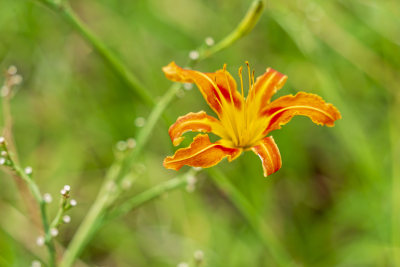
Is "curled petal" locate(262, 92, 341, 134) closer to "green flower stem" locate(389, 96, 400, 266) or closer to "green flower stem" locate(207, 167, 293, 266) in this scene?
"green flower stem" locate(207, 167, 293, 266)

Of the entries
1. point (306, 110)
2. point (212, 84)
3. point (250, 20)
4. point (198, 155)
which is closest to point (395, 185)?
point (306, 110)

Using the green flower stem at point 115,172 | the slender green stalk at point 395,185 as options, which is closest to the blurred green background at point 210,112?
the slender green stalk at point 395,185

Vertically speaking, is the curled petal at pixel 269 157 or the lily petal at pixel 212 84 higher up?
the lily petal at pixel 212 84

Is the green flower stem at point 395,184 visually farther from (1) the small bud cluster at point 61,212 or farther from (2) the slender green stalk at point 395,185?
(1) the small bud cluster at point 61,212

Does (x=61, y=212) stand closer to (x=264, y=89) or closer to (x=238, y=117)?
(x=238, y=117)

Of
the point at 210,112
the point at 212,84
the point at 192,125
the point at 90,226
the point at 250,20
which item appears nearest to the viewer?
the point at 192,125

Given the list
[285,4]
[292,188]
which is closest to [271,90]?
[292,188]

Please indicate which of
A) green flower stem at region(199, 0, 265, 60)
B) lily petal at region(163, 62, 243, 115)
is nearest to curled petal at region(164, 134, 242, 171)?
lily petal at region(163, 62, 243, 115)

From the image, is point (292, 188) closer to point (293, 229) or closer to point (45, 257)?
point (293, 229)
